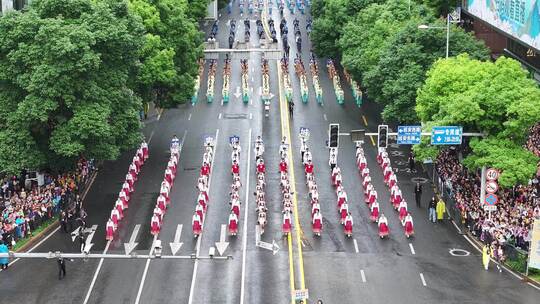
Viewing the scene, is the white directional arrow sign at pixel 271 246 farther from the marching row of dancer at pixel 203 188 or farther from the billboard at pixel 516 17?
the billboard at pixel 516 17

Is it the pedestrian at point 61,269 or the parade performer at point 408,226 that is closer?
the pedestrian at point 61,269

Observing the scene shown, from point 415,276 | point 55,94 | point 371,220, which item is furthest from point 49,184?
point 415,276

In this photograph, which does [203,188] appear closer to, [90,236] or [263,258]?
[90,236]

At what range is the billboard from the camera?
5531 cm

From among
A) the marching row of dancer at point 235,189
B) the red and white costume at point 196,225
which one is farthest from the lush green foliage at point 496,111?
the red and white costume at point 196,225

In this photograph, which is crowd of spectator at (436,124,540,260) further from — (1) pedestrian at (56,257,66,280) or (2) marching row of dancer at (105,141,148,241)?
(1) pedestrian at (56,257,66,280)

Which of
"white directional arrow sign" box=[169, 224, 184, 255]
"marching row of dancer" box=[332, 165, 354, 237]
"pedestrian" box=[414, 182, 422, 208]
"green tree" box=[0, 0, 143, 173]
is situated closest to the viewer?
"white directional arrow sign" box=[169, 224, 184, 255]

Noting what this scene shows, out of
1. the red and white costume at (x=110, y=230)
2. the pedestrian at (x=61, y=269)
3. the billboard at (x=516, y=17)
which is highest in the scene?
the billboard at (x=516, y=17)

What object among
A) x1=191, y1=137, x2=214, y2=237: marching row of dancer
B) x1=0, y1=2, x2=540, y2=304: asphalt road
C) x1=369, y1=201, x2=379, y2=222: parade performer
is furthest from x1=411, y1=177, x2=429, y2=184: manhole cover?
x1=191, y1=137, x2=214, y2=237: marching row of dancer

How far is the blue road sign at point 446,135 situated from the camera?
140 ft

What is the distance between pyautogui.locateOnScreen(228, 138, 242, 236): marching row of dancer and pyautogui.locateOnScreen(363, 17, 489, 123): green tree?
30.3 ft

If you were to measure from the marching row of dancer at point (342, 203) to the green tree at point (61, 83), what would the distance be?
11909 millimetres

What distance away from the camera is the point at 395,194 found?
50438 millimetres

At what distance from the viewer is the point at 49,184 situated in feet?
170
